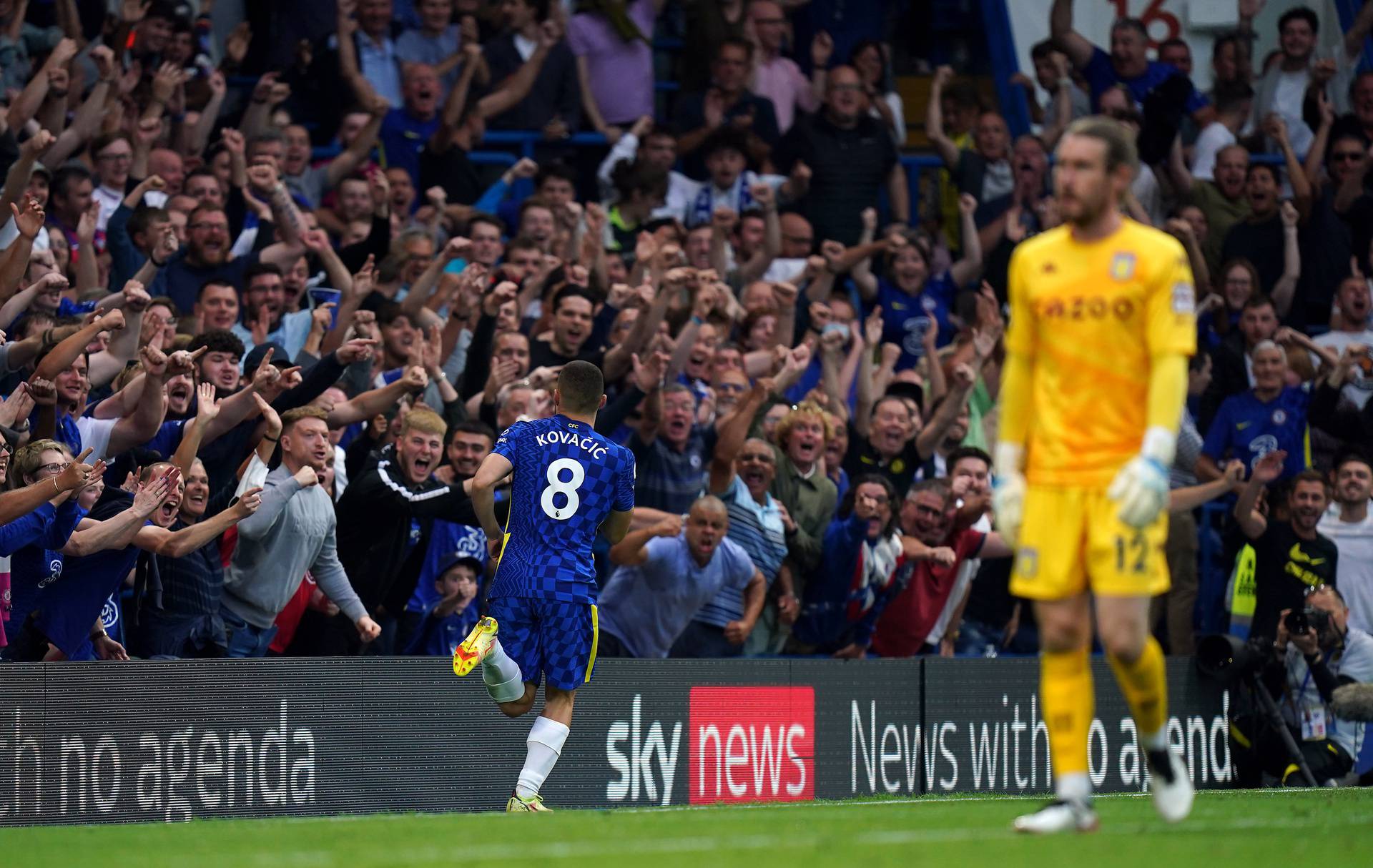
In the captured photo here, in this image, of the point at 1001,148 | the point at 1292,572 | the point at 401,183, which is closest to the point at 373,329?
the point at 401,183

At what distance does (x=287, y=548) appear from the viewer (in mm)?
10797

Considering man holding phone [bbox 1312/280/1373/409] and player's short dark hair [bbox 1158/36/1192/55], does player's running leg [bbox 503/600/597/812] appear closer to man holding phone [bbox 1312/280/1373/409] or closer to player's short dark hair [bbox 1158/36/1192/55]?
man holding phone [bbox 1312/280/1373/409]

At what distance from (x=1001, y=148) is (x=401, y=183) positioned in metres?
6.14

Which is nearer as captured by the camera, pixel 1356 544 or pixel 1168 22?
pixel 1356 544

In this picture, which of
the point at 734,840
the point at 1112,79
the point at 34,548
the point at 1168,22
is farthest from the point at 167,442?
the point at 1168,22

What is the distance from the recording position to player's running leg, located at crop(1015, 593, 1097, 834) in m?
6.52

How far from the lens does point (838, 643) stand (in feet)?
44.1

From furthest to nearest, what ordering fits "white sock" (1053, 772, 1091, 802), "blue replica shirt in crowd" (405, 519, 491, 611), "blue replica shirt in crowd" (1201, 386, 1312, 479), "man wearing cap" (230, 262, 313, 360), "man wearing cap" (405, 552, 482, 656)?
"blue replica shirt in crowd" (1201, 386, 1312, 479) → "man wearing cap" (230, 262, 313, 360) → "blue replica shirt in crowd" (405, 519, 491, 611) → "man wearing cap" (405, 552, 482, 656) → "white sock" (1053, 772, 1091, 802)

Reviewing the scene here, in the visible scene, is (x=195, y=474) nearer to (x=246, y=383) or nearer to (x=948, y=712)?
(x=246, y=383)

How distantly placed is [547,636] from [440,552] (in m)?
2.79

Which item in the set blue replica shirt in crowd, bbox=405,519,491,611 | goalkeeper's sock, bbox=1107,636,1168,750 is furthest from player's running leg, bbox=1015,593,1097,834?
blue replica shirt in crowd, bbox=405,519,491,611

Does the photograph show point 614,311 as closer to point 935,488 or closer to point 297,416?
point 935,488

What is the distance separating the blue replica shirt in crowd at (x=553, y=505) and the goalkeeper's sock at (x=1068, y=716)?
325cm

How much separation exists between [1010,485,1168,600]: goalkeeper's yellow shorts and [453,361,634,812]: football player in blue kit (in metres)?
3.13
